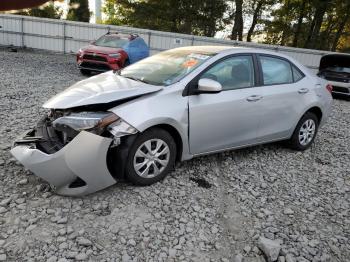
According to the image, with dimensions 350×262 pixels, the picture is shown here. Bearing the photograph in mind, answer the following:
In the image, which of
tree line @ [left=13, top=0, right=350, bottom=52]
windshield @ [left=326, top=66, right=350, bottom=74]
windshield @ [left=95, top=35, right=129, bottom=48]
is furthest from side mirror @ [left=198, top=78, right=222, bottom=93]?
tree line @ [left=13, top=0, right=350, bottom=52]

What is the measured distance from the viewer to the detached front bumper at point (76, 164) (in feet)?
11.1

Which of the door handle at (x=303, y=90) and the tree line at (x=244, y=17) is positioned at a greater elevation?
the tree line at (x=244, y=17)

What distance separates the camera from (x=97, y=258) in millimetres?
2865

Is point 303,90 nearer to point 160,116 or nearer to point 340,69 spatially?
point 160,116

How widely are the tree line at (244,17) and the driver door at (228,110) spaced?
64.2ft

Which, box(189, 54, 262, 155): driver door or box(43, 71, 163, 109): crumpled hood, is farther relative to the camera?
box(189, 54, 262, 155): driver door

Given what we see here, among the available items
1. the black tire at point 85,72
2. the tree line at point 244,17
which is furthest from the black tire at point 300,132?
the tree line at point 244,17

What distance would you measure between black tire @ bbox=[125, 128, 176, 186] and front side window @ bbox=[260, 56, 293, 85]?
1.82 m

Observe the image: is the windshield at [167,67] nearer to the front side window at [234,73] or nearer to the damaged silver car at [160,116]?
the damaged silver car at [160,116]

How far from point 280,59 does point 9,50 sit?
15.1 meters

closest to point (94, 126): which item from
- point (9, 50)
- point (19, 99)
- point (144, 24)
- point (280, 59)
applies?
point (280, 59)

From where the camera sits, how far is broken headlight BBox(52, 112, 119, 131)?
3512 mm

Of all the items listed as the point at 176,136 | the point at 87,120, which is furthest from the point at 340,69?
the point at 87,120

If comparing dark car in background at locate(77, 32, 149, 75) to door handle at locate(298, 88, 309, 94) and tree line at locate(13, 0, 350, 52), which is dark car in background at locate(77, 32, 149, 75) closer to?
door handle at locate(298, 88, 309, 94)
